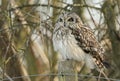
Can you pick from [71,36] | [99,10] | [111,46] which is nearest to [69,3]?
[99,10]

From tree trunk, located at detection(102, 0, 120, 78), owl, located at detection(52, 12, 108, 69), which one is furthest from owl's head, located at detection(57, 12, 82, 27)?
tree trunk, located at detection(102, 0, 120, 78)

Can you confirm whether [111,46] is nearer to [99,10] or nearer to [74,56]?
[99,10]

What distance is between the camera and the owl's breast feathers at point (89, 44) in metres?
5.17

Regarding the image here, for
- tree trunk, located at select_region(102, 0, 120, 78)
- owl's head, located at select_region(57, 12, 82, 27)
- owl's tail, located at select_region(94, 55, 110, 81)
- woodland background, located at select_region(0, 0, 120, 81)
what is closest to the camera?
owl's tail, located at select_region(94, 55, 110, 81)

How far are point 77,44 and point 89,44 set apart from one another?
6.1 inches

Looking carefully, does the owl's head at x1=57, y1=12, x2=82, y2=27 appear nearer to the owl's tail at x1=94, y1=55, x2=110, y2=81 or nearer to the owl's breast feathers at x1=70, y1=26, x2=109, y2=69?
the owl's breast feathers at x1=70, y1=26, x2=109, y2=69

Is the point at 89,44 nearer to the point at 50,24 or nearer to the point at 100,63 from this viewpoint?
the point at 100,63

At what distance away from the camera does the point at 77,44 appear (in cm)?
527

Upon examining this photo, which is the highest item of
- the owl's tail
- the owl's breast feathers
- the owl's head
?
the owl's head

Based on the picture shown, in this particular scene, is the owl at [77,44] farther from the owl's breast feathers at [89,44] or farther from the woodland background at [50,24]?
the woodland background at [50,24]

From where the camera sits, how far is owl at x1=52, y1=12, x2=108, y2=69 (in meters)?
5.18

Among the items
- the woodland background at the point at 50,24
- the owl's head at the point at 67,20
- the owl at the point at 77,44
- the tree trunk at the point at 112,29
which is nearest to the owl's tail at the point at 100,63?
the owl at the point at 77,44

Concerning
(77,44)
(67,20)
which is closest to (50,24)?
(67,20)

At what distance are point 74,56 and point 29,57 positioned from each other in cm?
289
